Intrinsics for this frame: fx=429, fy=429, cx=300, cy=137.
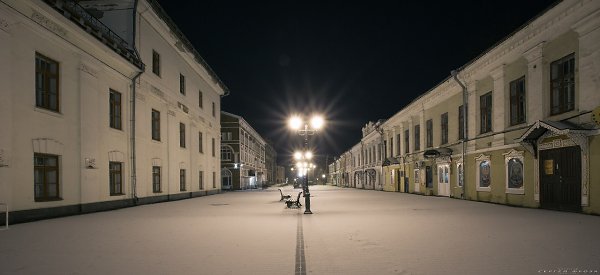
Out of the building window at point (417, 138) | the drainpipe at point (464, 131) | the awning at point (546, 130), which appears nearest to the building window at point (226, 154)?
the building window at point (417, 138)

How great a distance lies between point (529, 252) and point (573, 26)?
10.8 m

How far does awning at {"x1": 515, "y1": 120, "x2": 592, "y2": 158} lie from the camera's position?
13616mm

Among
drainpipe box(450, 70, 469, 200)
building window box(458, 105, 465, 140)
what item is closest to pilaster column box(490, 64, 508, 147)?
drainpipe box(450, 70, 469, 200)

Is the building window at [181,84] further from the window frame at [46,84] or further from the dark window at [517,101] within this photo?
the dark window at [517,101]

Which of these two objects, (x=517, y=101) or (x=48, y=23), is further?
(x=517, y=101)

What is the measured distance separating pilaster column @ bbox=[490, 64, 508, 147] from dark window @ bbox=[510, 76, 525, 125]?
1.30 feet

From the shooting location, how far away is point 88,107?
55.8 ft

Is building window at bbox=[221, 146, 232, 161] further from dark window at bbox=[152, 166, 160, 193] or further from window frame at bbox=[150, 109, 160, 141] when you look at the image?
dark window at bbox=[152, 166, 160, 193]

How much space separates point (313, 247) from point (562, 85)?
41.1 ft

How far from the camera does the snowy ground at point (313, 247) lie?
239 inches

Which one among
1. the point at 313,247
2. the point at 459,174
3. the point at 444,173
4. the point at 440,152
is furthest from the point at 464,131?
the point at 313,247

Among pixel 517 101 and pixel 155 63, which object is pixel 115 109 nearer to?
A: pixel 155 63

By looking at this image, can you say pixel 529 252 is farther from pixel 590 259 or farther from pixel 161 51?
pixel 161 51

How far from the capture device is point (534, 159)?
659 inches
